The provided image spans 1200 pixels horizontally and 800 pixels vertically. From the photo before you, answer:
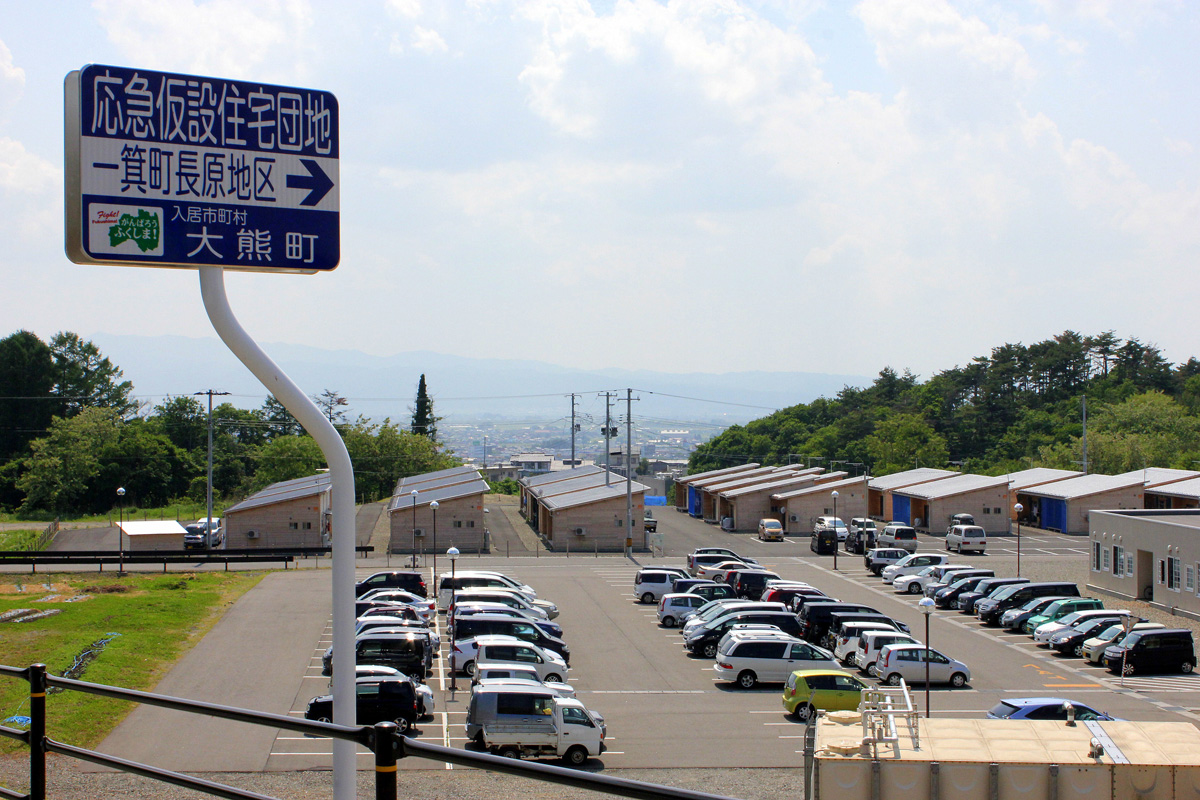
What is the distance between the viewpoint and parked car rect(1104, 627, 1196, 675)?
2300 centimetres

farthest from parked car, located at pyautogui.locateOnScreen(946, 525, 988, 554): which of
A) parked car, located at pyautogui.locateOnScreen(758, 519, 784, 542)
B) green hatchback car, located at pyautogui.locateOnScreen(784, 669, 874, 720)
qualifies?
green hatchback car, located at pyautogui.locateOnScreen(784, 669, 874, 720)

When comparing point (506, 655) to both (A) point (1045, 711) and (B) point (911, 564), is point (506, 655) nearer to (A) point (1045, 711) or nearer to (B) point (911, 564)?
(A) point (1045, 711)

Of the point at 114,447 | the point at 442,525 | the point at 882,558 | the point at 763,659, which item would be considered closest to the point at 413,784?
the point at 763,659

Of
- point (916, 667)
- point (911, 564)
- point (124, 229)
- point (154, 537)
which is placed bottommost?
point (911, 564)

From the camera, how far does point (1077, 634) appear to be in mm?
24969

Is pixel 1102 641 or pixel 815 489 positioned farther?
pixel 815 489

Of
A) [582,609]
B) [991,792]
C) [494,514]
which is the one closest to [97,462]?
[494,514]

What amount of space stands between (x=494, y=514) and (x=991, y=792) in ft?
160

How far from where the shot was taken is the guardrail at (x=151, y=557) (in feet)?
115

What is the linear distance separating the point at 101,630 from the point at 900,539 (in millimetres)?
32165

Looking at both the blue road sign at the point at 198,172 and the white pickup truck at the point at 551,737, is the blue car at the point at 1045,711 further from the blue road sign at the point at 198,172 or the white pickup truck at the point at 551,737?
the blue road sign at the point at 198,172

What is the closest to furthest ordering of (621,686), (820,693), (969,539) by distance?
(820,693)
(621,686)
(969,539)

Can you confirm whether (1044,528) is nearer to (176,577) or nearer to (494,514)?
(494,514)

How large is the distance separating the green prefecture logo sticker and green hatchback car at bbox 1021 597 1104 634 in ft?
91.7
